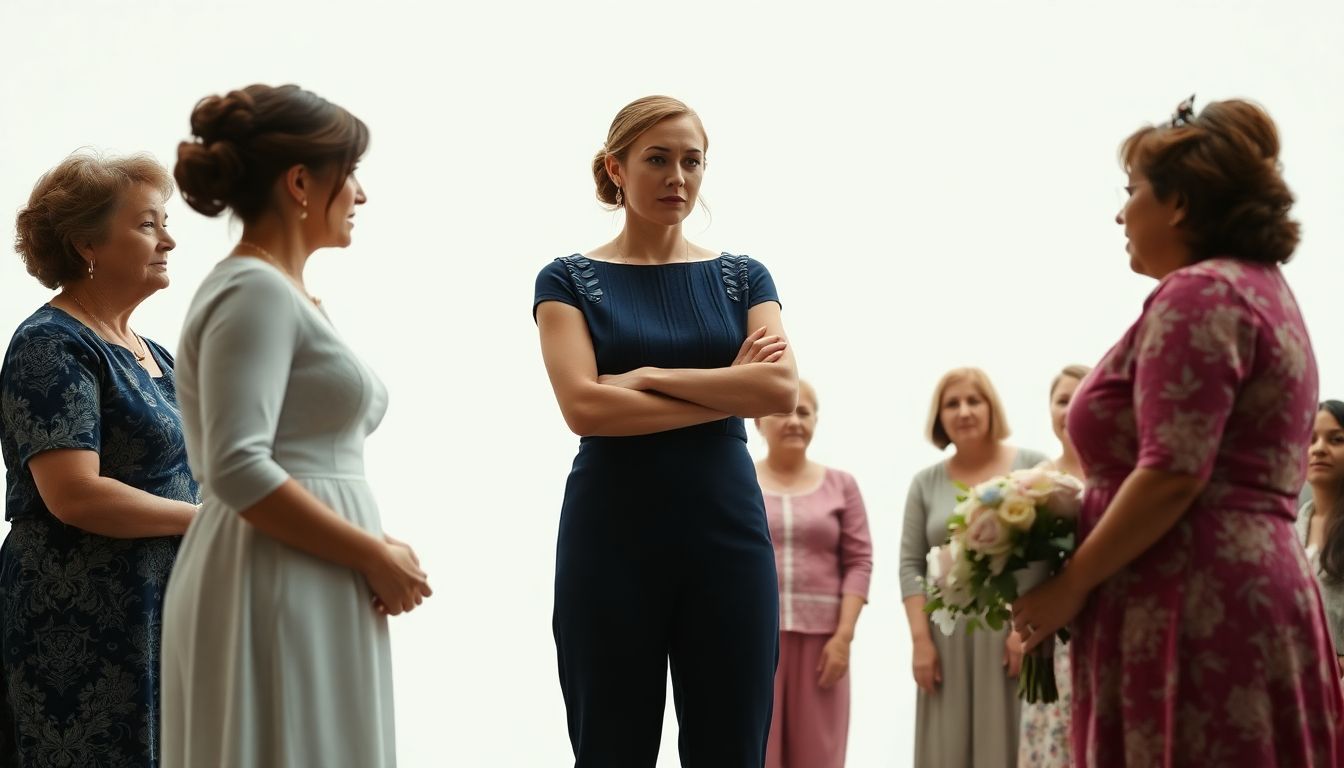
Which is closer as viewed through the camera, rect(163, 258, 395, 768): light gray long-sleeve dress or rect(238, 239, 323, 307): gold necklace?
rect(163, 258, 395, 768): light gray long-sleeve dress

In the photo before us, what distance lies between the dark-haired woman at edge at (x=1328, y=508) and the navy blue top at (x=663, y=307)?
180 centimetres

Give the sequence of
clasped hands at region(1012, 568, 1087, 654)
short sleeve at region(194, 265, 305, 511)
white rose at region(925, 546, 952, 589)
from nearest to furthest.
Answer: short sleeve at region(194, 265, 305, 511), clasped hands at region(1012, 568, 1087, 654), white rose at region(925, 546, 952, 589)

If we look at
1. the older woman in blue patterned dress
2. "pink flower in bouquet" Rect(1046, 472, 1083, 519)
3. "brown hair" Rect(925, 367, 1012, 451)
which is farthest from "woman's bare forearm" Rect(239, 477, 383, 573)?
"brown hair" Rect(925, 367, 1012, 451)

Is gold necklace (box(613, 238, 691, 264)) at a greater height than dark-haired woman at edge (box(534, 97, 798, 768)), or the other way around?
gold necklace (box(613, 238, 691, 264))

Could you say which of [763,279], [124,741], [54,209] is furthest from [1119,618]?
[54,209]

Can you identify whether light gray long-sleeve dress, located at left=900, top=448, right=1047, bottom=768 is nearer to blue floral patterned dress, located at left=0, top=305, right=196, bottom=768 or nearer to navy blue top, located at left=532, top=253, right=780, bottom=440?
navy blue top, located at left=532, top=253, right=780, bottom=440

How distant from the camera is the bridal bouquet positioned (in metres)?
2.00

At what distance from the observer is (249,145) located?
1.86 m

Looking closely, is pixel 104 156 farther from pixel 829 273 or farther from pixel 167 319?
pixel 829 273

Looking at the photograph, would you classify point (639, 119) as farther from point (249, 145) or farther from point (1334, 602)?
point (1334, 602)

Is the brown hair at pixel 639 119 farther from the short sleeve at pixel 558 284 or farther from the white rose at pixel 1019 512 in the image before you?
the white rose at pixel 1019 512

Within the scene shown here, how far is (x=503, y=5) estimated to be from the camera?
222 inches

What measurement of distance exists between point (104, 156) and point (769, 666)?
1.75m

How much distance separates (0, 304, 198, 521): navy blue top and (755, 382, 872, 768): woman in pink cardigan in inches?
98.5
